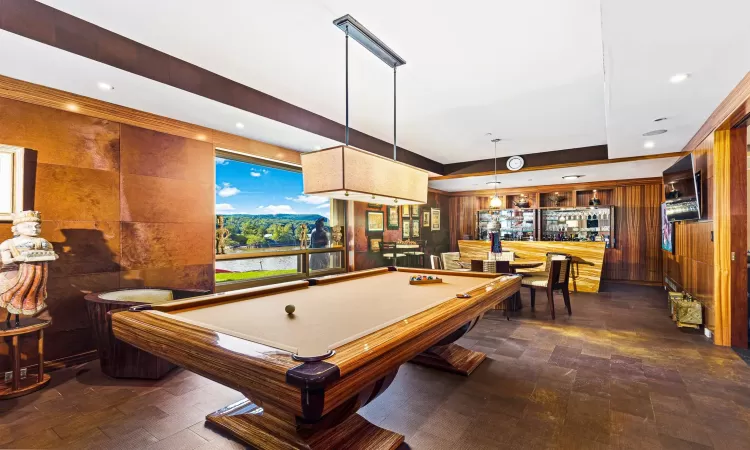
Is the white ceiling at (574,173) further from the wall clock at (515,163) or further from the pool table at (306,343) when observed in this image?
the pool table at (306,343)

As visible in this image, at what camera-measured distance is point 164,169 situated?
3.98m

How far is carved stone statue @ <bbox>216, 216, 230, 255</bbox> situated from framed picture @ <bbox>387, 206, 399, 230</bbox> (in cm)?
401

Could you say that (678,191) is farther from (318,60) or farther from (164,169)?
(164,169)

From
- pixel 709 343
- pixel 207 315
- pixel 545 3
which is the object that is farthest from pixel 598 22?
pixel 709 343

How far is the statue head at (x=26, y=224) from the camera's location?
278 cm

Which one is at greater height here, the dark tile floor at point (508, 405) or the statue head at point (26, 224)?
the statue head at point (26, 224)

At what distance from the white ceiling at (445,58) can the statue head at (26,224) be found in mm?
1149

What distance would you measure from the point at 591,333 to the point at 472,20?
12.3 feet

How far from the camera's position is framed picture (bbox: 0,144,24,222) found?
294 cm

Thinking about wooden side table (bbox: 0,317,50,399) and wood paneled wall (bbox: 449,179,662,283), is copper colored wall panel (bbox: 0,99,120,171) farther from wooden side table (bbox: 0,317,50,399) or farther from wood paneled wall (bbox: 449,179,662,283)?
wood paneled wall (bbox: 449,179,662,283)

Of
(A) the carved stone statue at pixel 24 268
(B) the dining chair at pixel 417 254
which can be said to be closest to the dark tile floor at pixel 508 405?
(A) the carved stone statue at pixel 24 268

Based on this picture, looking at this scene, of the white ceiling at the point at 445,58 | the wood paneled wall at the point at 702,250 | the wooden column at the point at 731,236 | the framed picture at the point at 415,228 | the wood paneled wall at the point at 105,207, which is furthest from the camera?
the framed picture at the point at 415,228

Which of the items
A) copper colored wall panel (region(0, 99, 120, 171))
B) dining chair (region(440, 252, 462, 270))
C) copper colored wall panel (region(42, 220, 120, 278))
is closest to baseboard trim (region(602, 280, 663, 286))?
dining chair (region(440, 252, 462, 270))

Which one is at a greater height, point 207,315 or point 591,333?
point 207,315
